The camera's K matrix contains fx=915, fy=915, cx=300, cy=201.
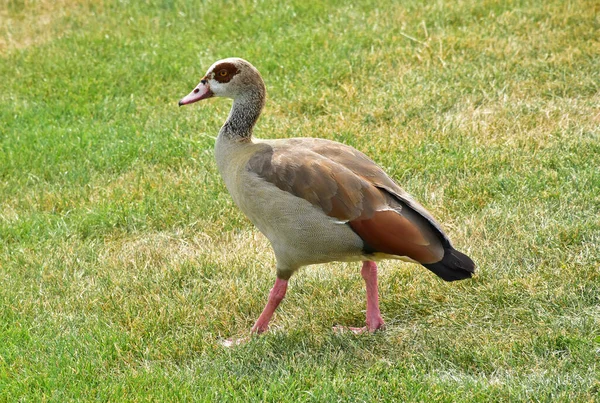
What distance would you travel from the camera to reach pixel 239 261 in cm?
634

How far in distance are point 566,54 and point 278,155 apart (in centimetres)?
465

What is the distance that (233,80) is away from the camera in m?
5.94

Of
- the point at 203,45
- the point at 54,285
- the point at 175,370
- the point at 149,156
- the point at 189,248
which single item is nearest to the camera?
the point at 175,370

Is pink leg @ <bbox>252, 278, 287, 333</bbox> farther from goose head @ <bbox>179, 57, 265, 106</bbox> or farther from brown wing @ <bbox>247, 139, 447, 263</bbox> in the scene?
goose head @ <bbox>179, 57, 265, 106</bbox>

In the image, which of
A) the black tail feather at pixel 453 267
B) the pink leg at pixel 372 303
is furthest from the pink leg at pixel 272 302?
the black tail feather at pixel 453 267

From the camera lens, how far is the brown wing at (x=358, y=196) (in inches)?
200

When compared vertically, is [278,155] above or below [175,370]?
above

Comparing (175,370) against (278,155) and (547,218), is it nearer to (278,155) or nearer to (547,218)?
(278,155)

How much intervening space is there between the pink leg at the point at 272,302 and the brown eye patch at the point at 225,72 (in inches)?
55.0

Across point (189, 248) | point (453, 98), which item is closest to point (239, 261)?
point (189, 248)

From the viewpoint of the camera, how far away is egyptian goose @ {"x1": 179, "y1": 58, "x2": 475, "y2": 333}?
508 centimetres

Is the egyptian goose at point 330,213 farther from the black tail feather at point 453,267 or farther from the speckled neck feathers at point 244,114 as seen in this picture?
the speckled neck feathers at point 244,114

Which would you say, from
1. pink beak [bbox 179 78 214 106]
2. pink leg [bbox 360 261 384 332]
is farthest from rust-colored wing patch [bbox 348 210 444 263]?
pink beak [bbox 179 78 214 106]

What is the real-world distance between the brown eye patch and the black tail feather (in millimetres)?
1866
